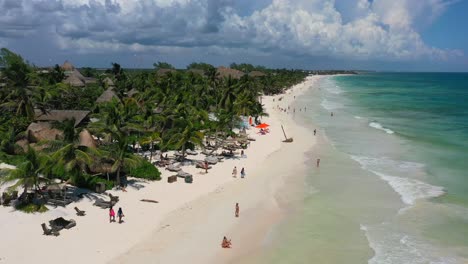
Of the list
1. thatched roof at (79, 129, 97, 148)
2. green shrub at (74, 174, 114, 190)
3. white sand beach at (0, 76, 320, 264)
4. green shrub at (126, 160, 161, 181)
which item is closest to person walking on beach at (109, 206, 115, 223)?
white sand beach at (0, 76, 320, 264)

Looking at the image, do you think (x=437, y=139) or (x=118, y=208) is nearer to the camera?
(x=118, y=208)

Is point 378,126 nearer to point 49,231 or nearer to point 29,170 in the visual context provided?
point 29,170

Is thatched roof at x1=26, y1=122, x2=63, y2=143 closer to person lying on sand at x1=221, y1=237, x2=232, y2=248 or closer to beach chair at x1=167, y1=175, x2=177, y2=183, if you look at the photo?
beach chair at x1=167, y1=175, x2=177, y2=183

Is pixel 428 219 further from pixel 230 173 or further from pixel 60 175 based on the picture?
pixel 60 175

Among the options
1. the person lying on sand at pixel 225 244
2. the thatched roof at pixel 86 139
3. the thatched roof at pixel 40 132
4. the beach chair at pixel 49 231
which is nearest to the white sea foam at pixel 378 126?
the thatched roof at pixel 86 139

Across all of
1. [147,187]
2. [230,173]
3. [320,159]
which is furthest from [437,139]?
[147,187]

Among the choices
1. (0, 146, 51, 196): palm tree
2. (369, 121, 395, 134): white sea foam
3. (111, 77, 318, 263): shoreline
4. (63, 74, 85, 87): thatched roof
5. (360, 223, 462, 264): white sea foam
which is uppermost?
(63, 74, 85, 87): thatched roof
